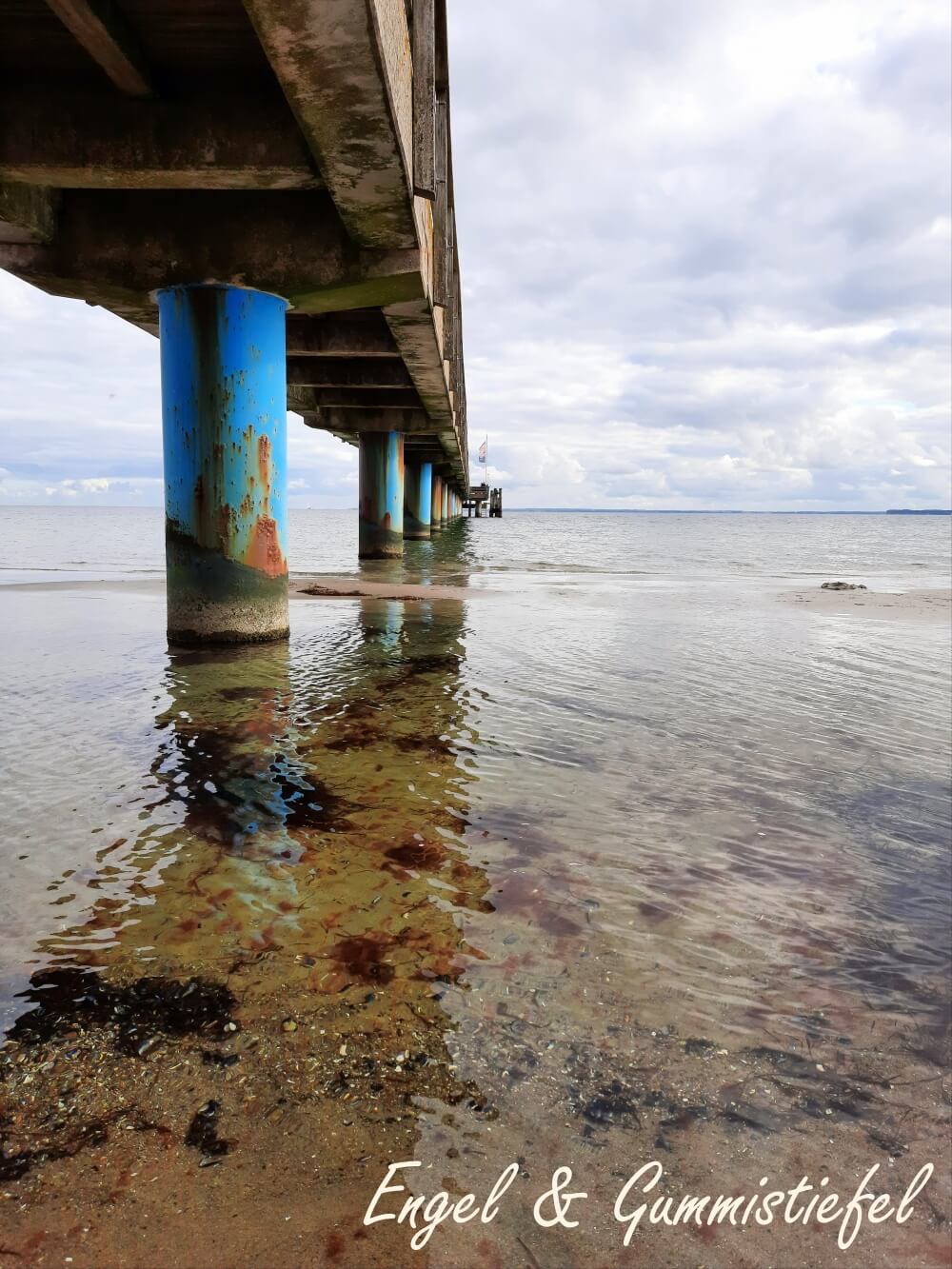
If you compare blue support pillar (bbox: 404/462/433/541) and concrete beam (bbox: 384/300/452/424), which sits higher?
concrete beam (bbox: 384/300/452/424)

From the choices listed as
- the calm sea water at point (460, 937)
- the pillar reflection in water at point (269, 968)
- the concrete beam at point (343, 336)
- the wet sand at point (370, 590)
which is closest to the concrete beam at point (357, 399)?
the wet sand at point (370, 590)

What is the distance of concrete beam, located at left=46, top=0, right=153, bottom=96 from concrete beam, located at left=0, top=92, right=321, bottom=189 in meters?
0.25

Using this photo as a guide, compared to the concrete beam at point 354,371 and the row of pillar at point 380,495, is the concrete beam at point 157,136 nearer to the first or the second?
the concrete beam at point 354,371

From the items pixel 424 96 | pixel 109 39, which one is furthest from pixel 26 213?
pixel 424 96

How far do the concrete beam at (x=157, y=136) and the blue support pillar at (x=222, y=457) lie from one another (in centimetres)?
193

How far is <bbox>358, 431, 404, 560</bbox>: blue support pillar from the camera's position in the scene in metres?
23.9

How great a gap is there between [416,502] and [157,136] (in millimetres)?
32899

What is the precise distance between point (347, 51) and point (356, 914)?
459 cm

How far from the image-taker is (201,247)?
7.93 m

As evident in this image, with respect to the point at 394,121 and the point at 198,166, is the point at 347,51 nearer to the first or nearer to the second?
the point at 394,121

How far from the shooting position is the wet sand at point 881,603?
42.3 ft

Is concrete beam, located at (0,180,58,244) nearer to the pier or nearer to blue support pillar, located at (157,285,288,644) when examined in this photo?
the pier

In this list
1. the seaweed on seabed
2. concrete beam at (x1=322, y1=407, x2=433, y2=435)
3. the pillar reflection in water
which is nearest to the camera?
the pillar reflection in water

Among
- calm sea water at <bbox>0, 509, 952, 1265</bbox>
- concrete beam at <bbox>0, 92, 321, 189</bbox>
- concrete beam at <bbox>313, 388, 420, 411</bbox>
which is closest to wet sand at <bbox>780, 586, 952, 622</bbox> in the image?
calm sea water at <bbox>0, 509, 952, 1265</bbox>
